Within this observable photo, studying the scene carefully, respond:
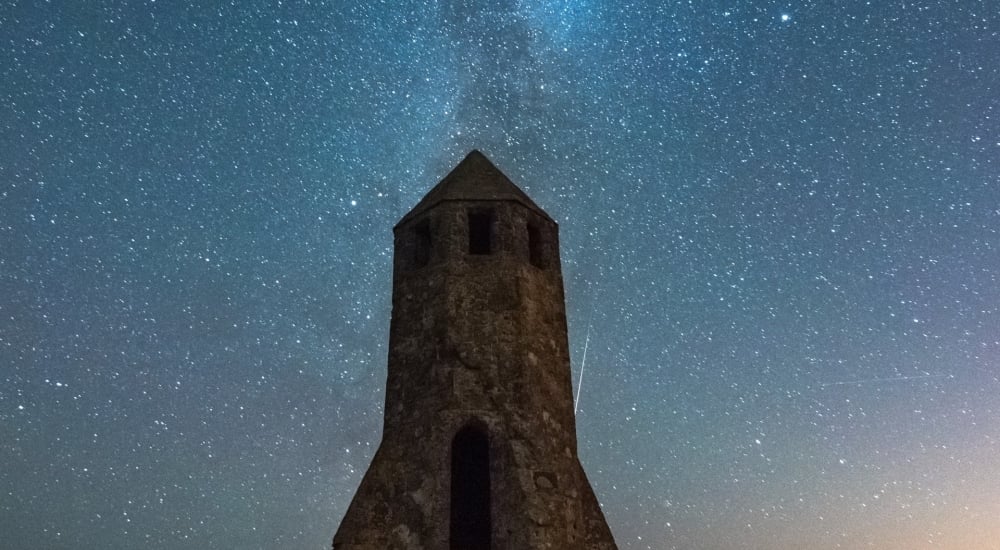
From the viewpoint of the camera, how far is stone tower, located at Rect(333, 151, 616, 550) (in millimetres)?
9297

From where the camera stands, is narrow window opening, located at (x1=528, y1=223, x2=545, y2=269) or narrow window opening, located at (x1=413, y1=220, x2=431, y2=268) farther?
narrow window opening, located at (x1=528, y1=223, x2=545, y2=269)

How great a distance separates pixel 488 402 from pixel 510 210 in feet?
10.6

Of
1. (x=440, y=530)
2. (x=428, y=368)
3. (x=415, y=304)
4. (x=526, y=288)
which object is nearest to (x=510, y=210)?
(x=526, y=288)

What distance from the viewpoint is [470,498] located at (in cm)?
1131

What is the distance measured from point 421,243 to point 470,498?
13.3 feet

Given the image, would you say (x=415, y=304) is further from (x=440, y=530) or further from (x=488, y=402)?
(x=440, y=530)

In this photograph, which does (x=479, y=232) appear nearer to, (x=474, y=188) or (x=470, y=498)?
(x=474, y=188)

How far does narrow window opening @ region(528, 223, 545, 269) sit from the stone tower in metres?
0.02

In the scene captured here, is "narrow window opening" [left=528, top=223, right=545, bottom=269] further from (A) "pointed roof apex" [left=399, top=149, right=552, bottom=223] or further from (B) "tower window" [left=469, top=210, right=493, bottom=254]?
(B) "tower window" [left=469, top=210, right=493, bottom=254]

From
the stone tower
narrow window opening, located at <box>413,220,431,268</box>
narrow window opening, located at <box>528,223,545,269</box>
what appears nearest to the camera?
the stone tower

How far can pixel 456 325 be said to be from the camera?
10.4 metres

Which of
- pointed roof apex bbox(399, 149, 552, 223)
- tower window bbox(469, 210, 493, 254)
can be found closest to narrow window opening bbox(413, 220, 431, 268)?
pointed roof apex bbox(399, 149, 552, 223)

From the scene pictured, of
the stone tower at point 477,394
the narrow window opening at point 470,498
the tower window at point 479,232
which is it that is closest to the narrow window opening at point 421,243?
the stone tower at point 477,394

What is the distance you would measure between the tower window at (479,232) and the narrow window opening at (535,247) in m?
0.68
